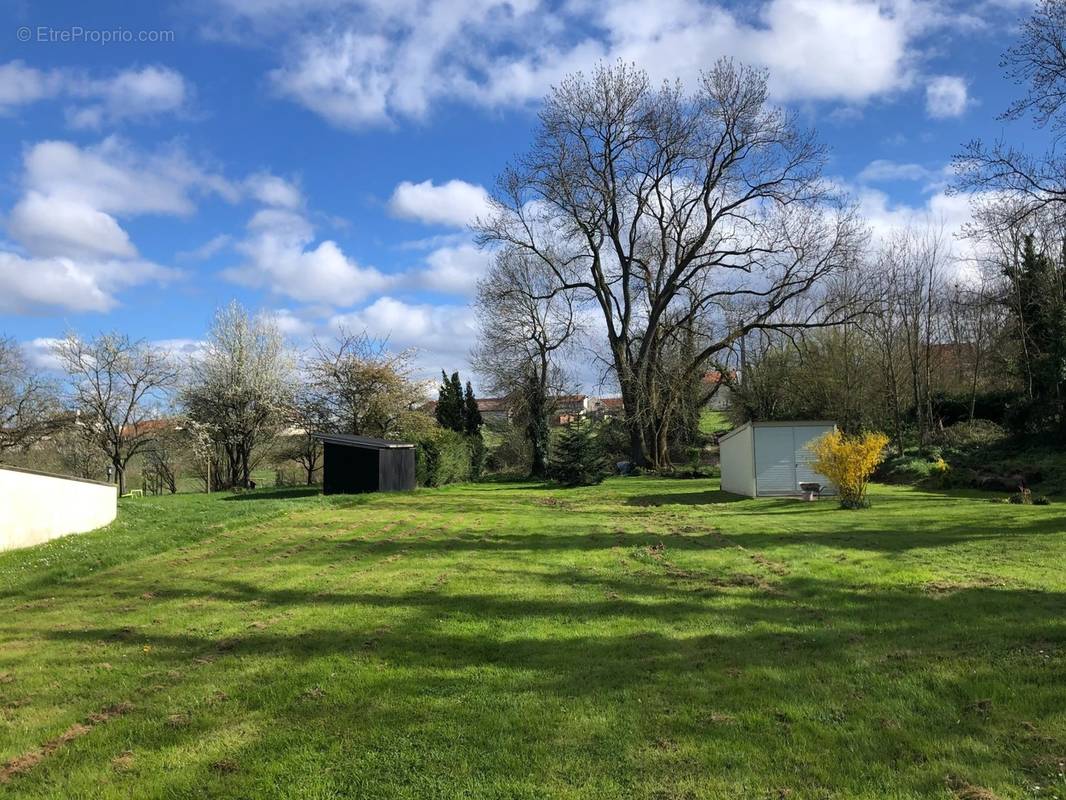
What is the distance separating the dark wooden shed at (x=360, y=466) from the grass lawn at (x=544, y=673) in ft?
44.3

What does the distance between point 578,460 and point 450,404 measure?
15.4m

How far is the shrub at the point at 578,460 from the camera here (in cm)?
2978

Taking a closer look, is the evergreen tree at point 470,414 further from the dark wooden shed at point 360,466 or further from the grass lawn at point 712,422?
the dark wooden shed at point 360,466

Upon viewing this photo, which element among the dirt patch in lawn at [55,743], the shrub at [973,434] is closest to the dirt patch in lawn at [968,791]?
the dirt patch in lawn at [55,743]

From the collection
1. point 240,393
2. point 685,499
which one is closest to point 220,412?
point 240,393

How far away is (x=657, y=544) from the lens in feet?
37.4

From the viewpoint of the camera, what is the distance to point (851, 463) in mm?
16016

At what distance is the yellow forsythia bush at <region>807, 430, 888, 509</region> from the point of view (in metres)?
16.0

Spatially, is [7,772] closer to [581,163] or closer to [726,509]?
[726,509]

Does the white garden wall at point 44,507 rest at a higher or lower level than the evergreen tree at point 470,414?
lower

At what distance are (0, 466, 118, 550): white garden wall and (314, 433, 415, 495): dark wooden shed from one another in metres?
10.2

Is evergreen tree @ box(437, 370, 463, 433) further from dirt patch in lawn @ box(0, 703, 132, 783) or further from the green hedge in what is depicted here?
dirt patch in lawn @ box(0, 703, 132, 783)

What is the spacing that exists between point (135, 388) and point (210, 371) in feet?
14.2

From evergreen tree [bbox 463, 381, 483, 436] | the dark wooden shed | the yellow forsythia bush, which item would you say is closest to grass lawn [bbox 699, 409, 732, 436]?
evergreen tree [bbox 463, 381, 483, 436]
